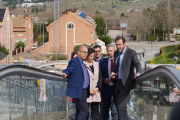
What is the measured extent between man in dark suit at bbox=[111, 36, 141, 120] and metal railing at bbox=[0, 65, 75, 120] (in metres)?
1.19

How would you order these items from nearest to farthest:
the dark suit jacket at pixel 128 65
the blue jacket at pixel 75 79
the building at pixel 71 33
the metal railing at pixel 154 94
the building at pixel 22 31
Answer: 1. the metal railing at pixel 154 94
2. the blue jacket at pixel 75 79
3. the dark suit jacket at pixel 128 65
4. the building at pixel 71 33
5. the building at pixel 22 31

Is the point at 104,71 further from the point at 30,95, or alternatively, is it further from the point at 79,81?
the point at 30,95

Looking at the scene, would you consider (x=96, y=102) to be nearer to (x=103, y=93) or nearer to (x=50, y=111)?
(x=103, y=93)

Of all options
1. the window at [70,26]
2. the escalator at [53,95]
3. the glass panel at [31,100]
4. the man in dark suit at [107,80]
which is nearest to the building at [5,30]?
the window at [70,26]

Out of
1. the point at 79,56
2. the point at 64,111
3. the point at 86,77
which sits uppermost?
the point at 79,56

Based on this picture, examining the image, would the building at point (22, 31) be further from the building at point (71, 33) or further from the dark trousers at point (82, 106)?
the dark trousers at point (82, 106)

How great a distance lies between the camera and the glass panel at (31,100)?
4.18m

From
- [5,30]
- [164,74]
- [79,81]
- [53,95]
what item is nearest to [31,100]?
[79,81]

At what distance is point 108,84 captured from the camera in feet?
21.4

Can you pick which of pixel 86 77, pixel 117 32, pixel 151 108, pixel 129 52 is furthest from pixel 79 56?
pixel 117 32

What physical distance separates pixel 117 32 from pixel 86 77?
127074 mm

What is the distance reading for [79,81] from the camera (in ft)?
18.2

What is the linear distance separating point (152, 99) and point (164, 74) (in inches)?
53.0

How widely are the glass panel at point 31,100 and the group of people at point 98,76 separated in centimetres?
58
